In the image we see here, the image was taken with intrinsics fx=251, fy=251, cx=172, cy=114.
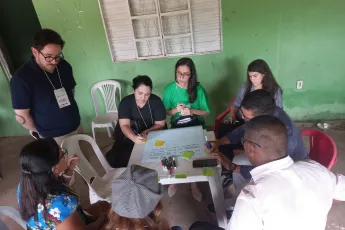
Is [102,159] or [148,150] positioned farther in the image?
[102,159]

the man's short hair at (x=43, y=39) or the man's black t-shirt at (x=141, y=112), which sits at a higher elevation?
the man's short hair at (x=43, y=39)

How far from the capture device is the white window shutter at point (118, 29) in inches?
119

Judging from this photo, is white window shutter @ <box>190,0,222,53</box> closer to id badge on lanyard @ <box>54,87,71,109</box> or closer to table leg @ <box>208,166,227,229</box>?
id badge on lanyard @ <box>54,87,71,109</box>

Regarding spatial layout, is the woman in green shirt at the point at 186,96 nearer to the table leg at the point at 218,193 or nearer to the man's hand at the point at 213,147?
the man's hand at the point at 213,147

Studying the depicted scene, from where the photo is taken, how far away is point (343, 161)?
2654 millimetres

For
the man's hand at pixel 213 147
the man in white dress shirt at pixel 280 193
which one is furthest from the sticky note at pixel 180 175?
the man in white dress shirt at pixel 280 193

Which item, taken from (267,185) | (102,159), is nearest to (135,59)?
(102,159)

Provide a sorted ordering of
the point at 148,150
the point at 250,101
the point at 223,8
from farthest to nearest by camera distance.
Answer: the point at 223,8 → the point at 148,150 → the point at 250,101

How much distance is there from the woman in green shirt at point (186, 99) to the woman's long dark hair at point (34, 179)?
141 cm

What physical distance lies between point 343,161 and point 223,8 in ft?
6.98

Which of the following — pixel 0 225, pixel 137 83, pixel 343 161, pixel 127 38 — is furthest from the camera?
pixel 127 38

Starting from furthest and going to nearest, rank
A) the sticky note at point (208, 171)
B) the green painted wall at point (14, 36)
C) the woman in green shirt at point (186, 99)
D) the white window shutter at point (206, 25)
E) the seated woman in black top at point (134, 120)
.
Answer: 1. the green painted wall at point (14, 36)
2. the white window shutter at point (206, 25)
3. the woman in green shirt at point (186, 99)
4. the seated woman in black top at point (134, 120)
5. the sticky note at point (208, 171)

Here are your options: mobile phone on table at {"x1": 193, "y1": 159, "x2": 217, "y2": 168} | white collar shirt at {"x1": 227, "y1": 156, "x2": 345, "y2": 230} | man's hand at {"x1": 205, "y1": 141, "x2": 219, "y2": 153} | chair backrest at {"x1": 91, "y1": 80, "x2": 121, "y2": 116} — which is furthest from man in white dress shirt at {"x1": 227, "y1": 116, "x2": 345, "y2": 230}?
chair backrest at {"x1": 91, "y1": 80, "x2": 121, "y2": 116}

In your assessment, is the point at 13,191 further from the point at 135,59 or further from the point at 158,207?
the point at 158,207
